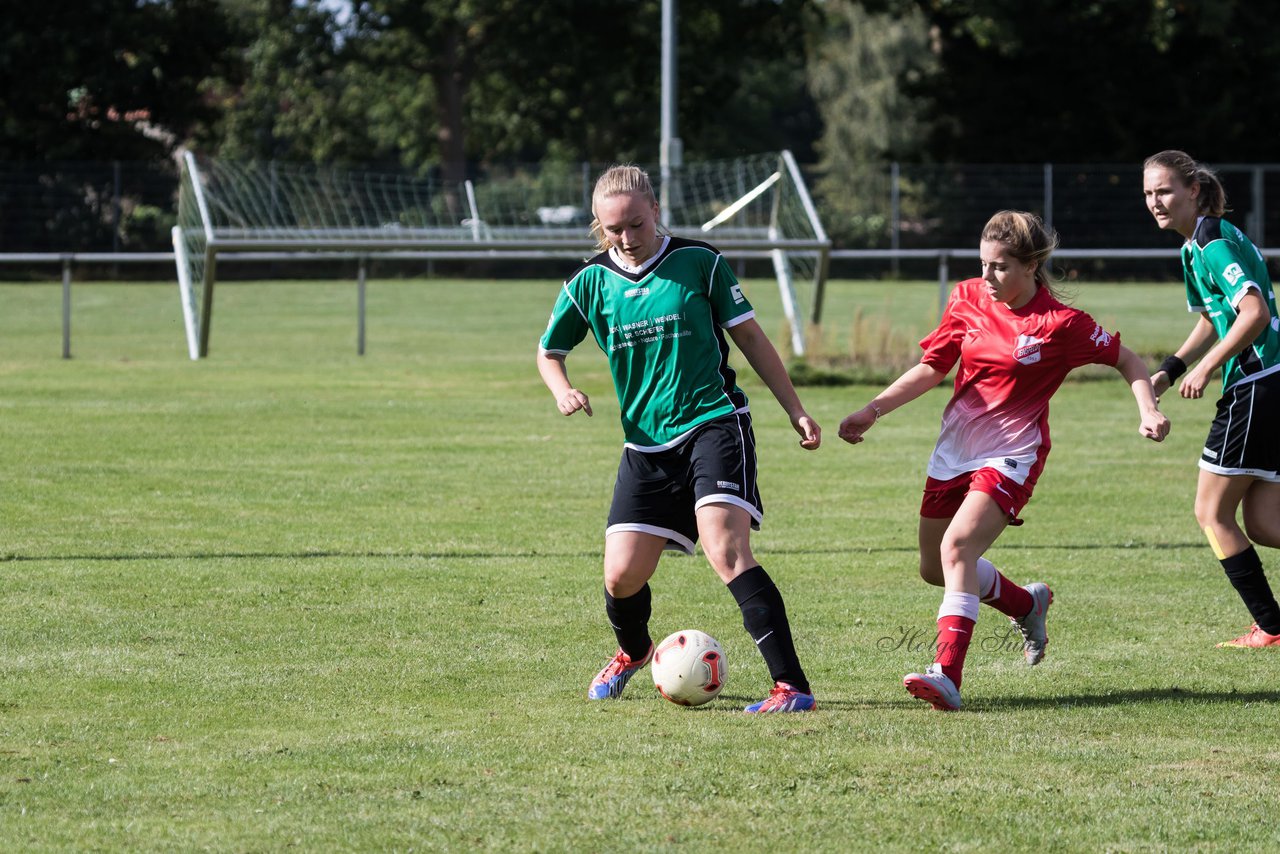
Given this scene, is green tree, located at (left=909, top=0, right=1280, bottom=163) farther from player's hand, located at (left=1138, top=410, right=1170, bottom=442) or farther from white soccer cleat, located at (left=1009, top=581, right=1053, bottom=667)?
player's hand, located at (left=1138, top=410, right=1170, bottom=442)

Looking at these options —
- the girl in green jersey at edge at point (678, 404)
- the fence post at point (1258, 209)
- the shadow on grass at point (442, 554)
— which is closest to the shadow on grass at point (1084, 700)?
the girl in green jersey at edge at point (678, 404)

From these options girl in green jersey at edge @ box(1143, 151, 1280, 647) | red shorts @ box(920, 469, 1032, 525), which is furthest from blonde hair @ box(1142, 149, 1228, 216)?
red shorts @ box(920, 469, 1032, 525)

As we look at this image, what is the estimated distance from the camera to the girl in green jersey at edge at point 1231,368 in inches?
244

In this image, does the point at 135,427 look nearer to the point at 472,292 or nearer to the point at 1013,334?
the point at 1013,334

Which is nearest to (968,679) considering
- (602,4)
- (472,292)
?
(472,292)

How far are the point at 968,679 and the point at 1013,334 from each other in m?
1.23

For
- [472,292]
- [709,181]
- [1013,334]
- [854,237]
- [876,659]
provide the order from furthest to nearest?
[854,237]
[472,292]
[709,181]
[876,659]
[1013,334]

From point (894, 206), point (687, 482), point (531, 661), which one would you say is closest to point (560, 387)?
point (687, 482)

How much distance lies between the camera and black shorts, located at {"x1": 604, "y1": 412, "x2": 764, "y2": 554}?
5.24m

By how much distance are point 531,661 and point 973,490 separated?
1.68 meters

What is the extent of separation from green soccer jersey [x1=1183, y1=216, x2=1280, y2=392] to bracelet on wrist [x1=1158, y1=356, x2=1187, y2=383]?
0.53ft

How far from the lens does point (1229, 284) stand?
6223mm

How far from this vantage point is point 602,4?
1575 inches

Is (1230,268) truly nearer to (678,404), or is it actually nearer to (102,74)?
(678,404)
